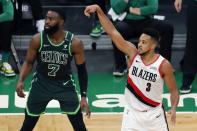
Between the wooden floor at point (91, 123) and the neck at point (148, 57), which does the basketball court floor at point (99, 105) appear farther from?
the neck at point (148, 57)

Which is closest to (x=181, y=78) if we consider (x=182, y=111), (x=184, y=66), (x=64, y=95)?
(x=184, y=66)

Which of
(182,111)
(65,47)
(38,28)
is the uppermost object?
(65,47)

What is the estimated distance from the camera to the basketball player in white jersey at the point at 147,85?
5824mm

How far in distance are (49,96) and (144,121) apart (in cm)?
105

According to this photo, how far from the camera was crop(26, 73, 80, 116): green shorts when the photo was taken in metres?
6.25

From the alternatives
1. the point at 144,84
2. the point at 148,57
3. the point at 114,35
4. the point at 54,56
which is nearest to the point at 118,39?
the point at 114,35

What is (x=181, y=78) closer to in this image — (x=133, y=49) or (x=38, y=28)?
(x=38, y=28)

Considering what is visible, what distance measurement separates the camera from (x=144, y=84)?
5.89 meters

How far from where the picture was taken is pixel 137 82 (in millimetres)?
5926

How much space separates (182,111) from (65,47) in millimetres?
2556

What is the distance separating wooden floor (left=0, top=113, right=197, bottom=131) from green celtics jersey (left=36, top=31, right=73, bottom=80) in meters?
1.36

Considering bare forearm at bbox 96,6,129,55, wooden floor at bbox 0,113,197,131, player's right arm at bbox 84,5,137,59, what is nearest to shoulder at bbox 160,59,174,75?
player's right arm at bbox 84,5,137,59

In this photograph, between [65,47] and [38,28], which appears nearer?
[65,47]

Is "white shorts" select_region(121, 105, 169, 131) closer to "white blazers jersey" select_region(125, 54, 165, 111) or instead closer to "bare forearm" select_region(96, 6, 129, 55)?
"white blazers jersey" select_region(125, 54, 165, 111)
